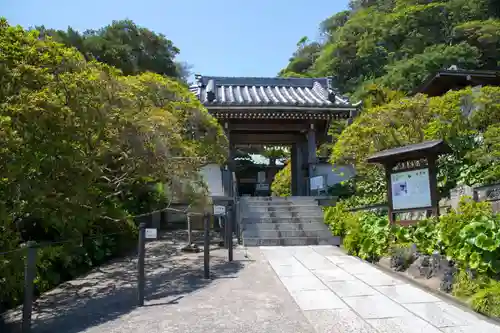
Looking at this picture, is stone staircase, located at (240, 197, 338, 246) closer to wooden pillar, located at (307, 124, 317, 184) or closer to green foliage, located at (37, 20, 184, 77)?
wooden pillar, located at (307, 124, 317, 184)

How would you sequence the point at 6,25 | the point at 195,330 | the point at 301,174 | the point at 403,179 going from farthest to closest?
the point at 301,174
the point at 403,179
the point at 6,25
the point at 195,330

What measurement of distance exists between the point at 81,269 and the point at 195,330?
469cm

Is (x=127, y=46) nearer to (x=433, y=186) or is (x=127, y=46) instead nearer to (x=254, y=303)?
(x=433, y=186)

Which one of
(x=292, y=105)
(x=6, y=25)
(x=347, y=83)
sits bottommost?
(x=6, y=25)

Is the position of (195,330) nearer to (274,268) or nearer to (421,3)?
(274,268)

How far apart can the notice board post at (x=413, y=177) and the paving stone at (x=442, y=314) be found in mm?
2677

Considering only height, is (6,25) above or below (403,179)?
above

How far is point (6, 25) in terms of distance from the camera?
4605mm

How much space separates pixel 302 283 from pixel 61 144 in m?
4.19

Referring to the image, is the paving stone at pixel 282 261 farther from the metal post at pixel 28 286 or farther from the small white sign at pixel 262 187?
the small white sign at pixel 262 187

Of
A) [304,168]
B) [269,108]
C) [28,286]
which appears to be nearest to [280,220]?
[304,168]

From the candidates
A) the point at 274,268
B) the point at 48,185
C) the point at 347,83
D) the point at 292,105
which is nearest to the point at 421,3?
the point at 347,83

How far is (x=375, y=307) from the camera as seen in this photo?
480 cm

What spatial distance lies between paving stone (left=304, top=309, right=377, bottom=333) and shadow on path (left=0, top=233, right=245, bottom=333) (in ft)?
6.51
